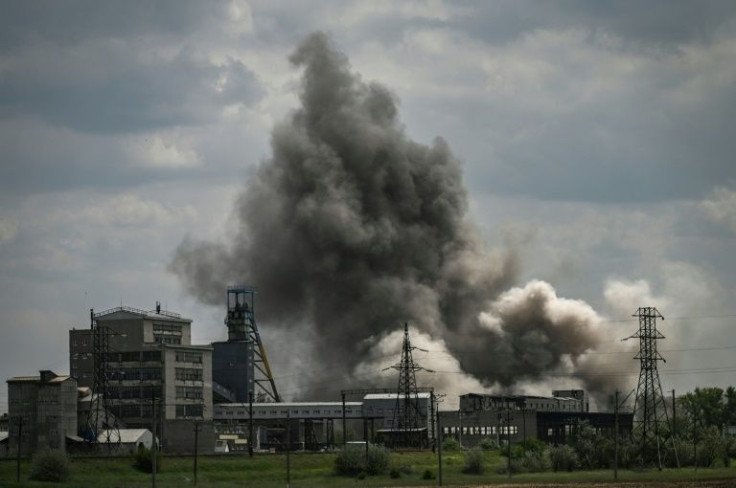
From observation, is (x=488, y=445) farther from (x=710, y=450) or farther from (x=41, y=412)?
(x=41, y=412)

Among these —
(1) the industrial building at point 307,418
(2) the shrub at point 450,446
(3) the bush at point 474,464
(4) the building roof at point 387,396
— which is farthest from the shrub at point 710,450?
(4) the building roof at point 387,396

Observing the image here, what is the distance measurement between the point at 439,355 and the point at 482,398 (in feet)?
34.7

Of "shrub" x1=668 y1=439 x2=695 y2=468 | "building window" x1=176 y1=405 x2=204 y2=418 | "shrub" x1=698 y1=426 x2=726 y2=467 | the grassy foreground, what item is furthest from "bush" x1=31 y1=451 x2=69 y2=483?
"shrub" x1=698 y1=426 x2=726 y2=467

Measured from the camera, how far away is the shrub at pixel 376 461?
101312mm

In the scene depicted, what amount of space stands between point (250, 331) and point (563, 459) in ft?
193

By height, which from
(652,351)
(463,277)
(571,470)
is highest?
(463,277)

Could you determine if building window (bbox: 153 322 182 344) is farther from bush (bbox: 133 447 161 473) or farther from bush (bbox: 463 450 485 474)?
bush (bbox: 463 450 485 474)

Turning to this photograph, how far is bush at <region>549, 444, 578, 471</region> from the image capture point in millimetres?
106562

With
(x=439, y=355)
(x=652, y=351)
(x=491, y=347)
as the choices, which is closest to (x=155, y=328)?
(x=439, y=355)

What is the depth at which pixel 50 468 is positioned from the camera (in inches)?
3590

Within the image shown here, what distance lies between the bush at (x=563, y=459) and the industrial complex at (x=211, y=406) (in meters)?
16.2

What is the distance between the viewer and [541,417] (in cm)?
14888

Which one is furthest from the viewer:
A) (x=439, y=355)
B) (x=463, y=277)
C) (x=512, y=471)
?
(x=463, y=277)

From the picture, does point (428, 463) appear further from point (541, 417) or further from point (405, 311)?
point (405, 311)
